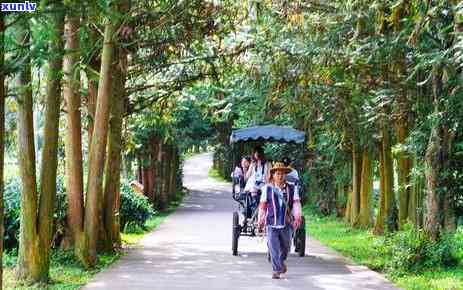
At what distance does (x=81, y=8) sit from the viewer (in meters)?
7.34

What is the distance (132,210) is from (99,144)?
30.1 ft

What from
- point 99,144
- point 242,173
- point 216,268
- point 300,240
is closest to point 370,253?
point 300,240

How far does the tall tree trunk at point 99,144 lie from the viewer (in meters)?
14.8

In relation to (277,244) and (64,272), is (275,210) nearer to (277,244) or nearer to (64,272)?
(277,244)

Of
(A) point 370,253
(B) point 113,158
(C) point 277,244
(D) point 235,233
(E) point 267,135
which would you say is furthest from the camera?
(B) point 113,158

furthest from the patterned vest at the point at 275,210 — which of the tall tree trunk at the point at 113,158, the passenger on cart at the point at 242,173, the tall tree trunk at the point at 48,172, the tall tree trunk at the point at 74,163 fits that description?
the tall tree trunk at the point at 113,158

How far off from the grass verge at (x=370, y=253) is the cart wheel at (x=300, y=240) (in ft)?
3.76

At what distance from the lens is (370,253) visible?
57.3ft

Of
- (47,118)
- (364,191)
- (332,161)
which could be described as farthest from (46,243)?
(332,161)

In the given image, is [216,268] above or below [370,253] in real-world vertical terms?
above

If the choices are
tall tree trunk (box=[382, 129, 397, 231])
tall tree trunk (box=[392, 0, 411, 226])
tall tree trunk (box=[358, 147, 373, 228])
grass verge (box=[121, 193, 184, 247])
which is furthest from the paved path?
tall tree trunk (box=[358, 147, 373, 228])

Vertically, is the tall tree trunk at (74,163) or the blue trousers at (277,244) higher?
the tall tree trunk at (74,163)

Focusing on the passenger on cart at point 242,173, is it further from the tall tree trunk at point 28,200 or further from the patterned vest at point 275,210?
the tall tree trunk at point 28,200

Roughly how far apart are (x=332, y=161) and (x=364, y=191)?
162 inches
